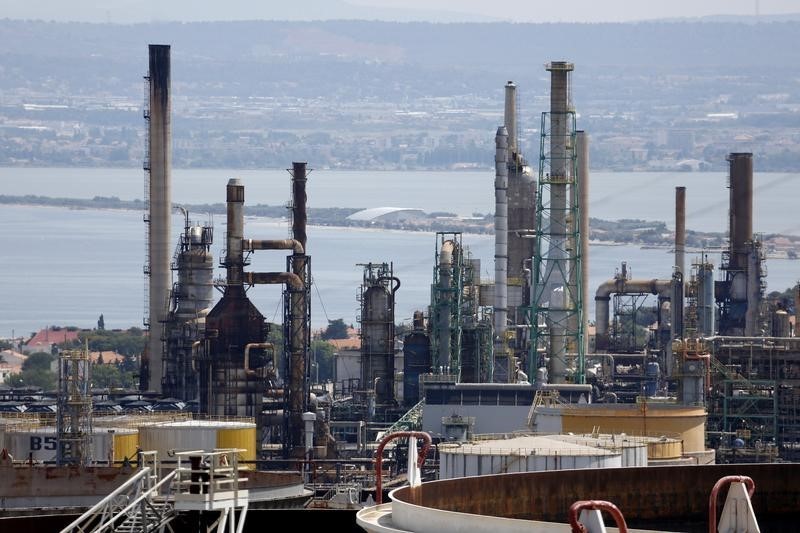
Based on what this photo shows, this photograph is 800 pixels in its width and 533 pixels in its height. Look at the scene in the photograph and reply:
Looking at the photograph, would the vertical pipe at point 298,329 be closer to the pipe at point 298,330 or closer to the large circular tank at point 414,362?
the pipe at point 298,330

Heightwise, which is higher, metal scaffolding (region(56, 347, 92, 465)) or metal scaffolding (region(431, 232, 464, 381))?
metal scaffolding (region(431, 232, 464, 381))

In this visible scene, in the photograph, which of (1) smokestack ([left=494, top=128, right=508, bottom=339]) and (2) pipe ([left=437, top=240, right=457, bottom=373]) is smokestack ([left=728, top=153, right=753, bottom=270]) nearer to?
(1) smokestack ([left=494, top=128, right=508, bottom=339])

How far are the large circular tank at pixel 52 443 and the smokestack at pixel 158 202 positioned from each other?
15.9 metres

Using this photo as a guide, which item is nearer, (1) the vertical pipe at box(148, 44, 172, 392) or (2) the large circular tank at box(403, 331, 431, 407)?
(2) the large circular tank at box(403, 331, 431, 407)

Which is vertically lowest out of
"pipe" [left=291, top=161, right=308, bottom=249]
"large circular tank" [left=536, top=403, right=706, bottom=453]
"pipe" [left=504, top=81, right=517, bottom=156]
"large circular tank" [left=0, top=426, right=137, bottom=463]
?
"large circular tank" [left=0, top=426, right=137, bottom=463]

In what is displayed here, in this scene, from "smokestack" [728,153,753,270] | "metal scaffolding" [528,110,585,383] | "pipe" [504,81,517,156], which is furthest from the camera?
"smokestack" [728,153,753,270]

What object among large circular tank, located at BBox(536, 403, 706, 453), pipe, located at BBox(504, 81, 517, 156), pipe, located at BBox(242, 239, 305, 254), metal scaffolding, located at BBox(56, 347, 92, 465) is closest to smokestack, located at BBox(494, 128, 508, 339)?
pipe, located at BBox(504, 81, 517, 156)

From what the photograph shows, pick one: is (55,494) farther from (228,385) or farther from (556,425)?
(228,385)

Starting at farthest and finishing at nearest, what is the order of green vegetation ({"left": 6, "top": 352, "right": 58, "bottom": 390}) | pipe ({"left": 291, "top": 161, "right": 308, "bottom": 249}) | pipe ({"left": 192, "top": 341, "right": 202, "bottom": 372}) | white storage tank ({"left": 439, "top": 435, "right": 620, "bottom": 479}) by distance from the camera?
green vegetation ({"left": 6, "top": 352, "right": 58, "bottom": 390}) < pipe ({"left": 291, "top": 161, "right": 308, "bottom": 249}) < pipe ({"left": 192, "top": 341, "right": 202, "bottom": 372}) < white storage tank ({"left": 439, "top": 435, "right": 620, "bottom": 479})

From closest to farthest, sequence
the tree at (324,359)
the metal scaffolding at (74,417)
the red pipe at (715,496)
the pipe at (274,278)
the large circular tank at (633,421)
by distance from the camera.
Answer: the red pipe at (715,496) → the metal scaffolding at (74,417) → the large circular tank at (633,421) → the pipe at (274,278) → the tree at (324,359)

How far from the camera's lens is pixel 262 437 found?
Answer: 55.3 metres

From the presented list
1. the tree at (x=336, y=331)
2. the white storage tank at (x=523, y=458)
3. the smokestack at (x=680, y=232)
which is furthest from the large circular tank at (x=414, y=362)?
the tree at (x=336, y=331)

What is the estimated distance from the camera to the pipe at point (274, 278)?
5759 cm

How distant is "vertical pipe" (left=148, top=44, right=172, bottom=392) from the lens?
62156mm
